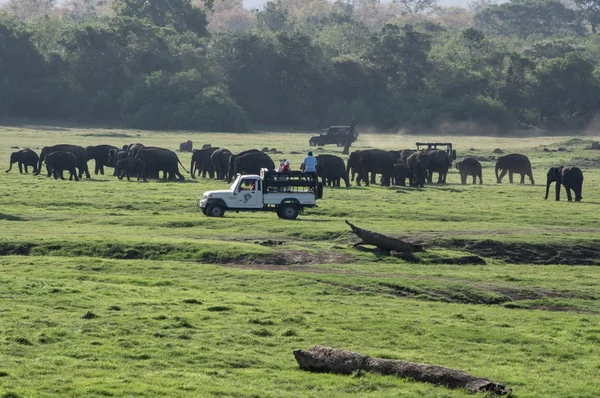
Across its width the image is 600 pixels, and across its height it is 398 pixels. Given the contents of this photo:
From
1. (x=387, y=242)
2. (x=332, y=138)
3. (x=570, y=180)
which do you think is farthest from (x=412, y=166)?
(x=332, y=138)

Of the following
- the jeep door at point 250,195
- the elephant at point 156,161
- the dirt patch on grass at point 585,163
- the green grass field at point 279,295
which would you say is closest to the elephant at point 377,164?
the green grass field at point 279,295

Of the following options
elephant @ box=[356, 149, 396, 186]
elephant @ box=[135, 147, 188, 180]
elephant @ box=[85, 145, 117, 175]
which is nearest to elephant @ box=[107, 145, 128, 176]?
elephant @ box=[85, 145, 117, 175]

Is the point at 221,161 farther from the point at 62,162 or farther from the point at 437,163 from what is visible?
the point at 437,163

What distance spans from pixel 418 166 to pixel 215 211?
1684cm

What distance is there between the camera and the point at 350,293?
83.7 feet

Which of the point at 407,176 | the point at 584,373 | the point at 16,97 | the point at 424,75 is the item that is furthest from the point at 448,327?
the point at 424,75

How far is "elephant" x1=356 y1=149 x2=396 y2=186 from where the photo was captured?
52188 millimetres

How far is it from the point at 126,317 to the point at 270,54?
316 ft

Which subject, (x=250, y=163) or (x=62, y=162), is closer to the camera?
(x=250, y=163)

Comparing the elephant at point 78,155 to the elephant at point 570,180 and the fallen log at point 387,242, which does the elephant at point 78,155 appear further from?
the fallen log at point 387,242

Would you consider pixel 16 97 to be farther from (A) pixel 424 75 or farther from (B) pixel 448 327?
(B) pixel 448 327

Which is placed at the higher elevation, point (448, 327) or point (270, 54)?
point (270, 54)

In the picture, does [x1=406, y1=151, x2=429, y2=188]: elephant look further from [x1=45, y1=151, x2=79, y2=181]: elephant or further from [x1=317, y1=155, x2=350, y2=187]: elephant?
[x1=45, y1=151, x2=79, y2=181]: elephant

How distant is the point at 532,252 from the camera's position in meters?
31.7
